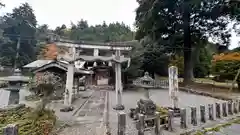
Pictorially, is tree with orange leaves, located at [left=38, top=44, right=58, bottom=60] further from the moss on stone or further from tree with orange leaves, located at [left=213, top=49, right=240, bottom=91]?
the moss on stone

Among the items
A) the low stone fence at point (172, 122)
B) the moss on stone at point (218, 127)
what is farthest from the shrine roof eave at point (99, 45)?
the moss on stone at point (218, 127)

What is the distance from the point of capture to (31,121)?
5633 mm

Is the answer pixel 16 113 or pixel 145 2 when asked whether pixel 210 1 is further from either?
pixel 16 113

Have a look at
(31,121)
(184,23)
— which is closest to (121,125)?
(31,121)

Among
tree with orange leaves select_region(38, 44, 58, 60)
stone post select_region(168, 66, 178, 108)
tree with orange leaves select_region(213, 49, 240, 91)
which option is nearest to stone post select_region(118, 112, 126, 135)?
stone post select_region(168, 66, 178, 108)

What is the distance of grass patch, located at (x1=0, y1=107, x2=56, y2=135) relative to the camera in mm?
4993

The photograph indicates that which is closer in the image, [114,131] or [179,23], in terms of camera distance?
[114,131]

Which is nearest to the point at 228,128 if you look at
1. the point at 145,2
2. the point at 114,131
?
the point at 114,131

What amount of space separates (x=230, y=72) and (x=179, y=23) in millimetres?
7151

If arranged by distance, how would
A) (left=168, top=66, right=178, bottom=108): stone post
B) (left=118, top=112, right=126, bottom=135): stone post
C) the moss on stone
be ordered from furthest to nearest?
1. (left=168, top=66, right=178, bottom=108): stone post
2. the moss on stone
3. (left=118, top=112, right=126, bottom=135): stone post

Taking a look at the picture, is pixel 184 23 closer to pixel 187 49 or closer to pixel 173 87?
pixel 187 49

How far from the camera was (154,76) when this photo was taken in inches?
1064

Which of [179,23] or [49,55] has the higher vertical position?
[179,23]

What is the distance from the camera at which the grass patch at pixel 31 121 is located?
4.99m
